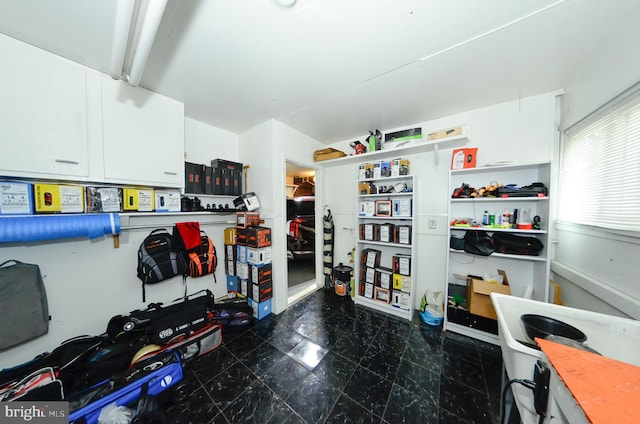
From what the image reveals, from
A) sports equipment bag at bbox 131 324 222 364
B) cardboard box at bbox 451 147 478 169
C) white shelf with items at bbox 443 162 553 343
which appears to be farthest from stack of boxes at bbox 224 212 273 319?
cardboard box at bbox 451 147 478 169

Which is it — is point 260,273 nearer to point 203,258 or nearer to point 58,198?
point 203,258

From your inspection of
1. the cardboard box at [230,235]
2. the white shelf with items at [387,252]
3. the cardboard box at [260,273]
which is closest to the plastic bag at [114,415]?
the cardboard box at [260,273]

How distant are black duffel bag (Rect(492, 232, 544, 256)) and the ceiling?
1494 mm

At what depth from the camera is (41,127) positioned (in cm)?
133

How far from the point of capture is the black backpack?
6.40ft

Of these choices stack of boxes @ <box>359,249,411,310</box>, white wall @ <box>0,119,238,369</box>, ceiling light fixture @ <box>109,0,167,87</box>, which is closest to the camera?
ceiling light fixture @ <box>109,0,167,87</box>

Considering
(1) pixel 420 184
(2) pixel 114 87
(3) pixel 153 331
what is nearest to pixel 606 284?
(1) pixel 420 184

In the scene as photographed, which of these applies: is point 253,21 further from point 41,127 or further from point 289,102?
point 41,127

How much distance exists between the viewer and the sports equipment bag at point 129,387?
3.70ft

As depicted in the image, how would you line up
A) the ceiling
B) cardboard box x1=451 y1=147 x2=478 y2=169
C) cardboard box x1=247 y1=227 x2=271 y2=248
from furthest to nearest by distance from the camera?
cardboard box x1=247 y1=227 x2=271 y2=248
cardboard box x1=451 y1=147 x2=478 y2=169
the ceiling

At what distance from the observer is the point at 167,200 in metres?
2.01

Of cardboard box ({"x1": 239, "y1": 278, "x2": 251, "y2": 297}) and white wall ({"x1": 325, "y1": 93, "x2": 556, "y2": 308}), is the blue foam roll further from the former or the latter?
white wall ({"x1": 325, "y1": 93, "x2": 556, "y2": 308})

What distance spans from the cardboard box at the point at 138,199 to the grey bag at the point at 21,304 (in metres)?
0.73

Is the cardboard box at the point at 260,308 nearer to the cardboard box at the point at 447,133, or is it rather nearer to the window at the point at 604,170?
the cardboard box at the point at 447,133
